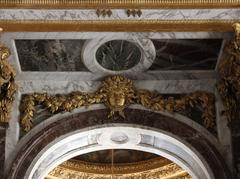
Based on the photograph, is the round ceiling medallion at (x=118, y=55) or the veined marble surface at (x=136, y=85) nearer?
the round ceiling medallion at (x=118, y=55)

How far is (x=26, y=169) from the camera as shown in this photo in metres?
11.0

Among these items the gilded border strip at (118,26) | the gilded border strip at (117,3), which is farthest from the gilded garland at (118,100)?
the gilded border strip at (117,3)

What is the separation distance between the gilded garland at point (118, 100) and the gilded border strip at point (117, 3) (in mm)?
1385

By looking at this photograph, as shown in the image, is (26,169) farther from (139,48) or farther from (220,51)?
(220,51)

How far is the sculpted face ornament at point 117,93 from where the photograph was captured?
1145 cm

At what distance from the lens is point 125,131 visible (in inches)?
456

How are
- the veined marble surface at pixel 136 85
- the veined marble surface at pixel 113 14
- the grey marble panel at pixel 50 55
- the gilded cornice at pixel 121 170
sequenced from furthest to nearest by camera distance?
the gilded cornice at pixel 121 170 < the veined marble surface at pixel 136 85 < the grey marble panel at pixel 50 55 < the veined marble surface at pixel 113 14

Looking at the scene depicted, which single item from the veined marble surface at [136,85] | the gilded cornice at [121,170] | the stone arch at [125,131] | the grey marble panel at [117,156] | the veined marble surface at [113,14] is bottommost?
the stone arch at [125,131]

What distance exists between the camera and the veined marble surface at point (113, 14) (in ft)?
34.9

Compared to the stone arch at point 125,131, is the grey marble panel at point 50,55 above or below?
above

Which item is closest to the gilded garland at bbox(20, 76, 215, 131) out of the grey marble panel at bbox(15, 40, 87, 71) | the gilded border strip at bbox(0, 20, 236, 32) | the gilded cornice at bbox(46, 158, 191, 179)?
the grey marble panel at bbox(15, 40, 87, 71)

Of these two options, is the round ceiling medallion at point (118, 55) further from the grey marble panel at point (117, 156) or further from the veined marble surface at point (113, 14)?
the grey marble panel at point (117, 156)

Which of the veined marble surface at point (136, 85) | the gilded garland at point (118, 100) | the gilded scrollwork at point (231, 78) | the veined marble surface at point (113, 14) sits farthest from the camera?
the veined marble surface at point (136, 85)

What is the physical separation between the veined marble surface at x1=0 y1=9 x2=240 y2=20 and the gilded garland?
1214 millimetres
